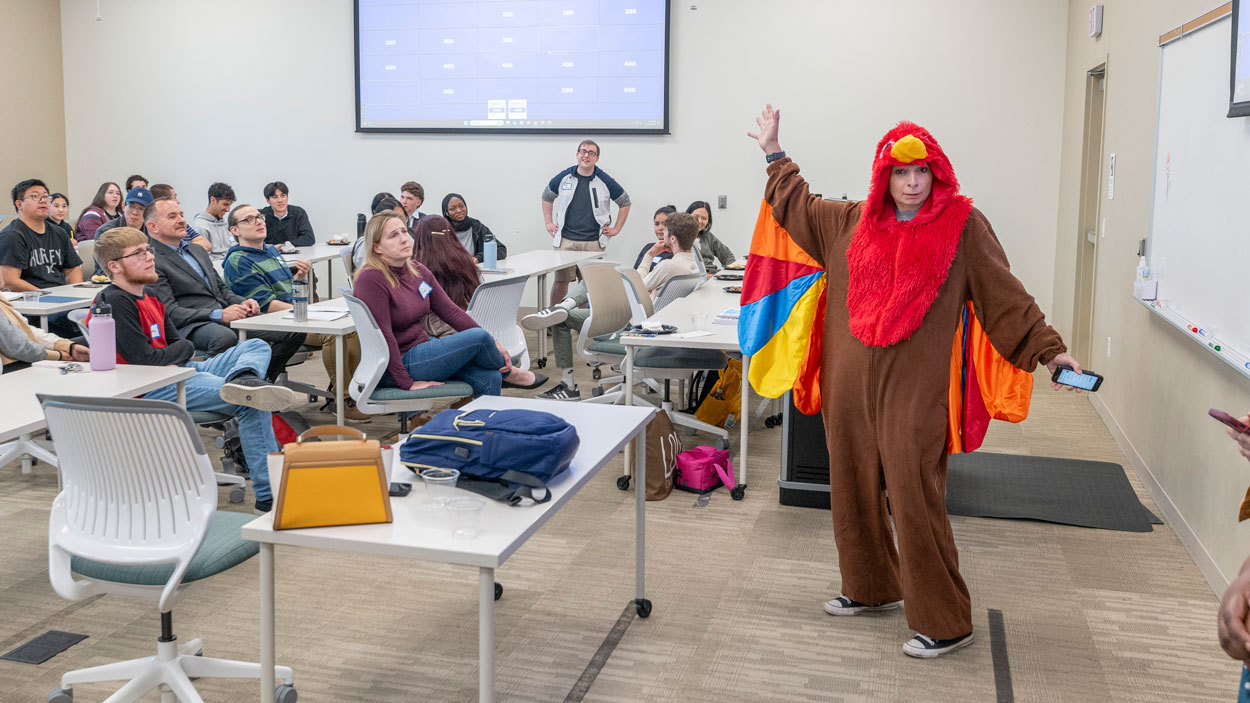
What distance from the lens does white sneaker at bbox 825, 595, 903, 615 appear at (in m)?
3.41

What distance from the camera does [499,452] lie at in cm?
248

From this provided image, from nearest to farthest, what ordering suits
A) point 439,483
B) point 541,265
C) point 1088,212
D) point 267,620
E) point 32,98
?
point 267,620
point 439,483
point 1088,212
point 541,265
point 32,98

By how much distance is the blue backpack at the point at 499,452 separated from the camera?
246 cm

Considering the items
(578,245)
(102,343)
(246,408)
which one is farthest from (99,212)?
(102,343)

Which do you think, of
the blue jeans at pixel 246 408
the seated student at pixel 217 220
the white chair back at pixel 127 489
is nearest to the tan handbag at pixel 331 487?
the white chair back at pixel 127 489

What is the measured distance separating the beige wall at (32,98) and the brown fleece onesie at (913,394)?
A: 32.1 ft

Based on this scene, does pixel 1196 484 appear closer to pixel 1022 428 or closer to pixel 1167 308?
pixel 1167 308

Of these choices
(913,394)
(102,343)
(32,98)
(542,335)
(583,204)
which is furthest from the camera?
(32,98)

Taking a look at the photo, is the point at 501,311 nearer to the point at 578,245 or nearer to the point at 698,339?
the point at 698,339

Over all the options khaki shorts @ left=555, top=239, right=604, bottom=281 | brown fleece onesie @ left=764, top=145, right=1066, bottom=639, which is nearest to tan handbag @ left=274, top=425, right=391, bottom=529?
brown fleece onesie @ left=764, top=145, right=1066, bottom=639

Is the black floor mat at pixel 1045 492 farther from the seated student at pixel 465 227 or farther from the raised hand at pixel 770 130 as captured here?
the seated student at pixel 465 227

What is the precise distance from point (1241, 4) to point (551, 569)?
2.95m

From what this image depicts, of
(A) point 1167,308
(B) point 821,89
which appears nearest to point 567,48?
(B) point 821,89

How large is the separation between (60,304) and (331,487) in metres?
4.04
